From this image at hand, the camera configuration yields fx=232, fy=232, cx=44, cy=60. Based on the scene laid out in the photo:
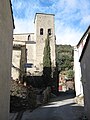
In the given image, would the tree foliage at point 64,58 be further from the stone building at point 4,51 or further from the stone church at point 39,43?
the stone building at point 4,51

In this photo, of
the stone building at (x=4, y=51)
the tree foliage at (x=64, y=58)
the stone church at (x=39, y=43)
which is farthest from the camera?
the tree foliage at (x=64, y=58)

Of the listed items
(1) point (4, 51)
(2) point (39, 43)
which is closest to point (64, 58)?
(2) point (39, 43)

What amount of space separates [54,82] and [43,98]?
12.6m

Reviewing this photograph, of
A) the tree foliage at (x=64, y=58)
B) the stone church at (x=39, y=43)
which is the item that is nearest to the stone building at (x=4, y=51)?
the stone church at (x=39, y=43)

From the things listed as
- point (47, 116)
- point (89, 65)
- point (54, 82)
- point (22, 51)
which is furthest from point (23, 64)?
point (89, 65)

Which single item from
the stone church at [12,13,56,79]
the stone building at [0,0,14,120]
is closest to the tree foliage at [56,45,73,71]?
the stone church at [12,13,56,79]

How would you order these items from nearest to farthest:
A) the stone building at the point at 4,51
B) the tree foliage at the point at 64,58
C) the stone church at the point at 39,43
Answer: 1. the stone building at the point at 4,51
2. the stone church at the point at 39,43
3. the tree foliage at the point at 64,58

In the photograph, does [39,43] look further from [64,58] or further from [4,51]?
[4,51]

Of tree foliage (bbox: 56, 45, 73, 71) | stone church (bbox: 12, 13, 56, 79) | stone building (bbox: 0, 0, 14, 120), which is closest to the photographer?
stone building (bbox: 0, 0, 14, 120)

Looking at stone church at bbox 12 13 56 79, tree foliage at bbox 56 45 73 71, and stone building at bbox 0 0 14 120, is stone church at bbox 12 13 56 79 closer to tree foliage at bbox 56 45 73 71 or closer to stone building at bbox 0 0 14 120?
tree foliage at bbox 56 45 73 71

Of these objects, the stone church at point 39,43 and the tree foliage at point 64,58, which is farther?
the tree foliage at point 64,58

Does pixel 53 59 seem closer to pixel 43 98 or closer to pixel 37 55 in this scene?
pixel 37 55

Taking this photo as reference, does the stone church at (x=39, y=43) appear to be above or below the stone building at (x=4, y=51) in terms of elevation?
above

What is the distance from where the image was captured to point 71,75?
4972cm
